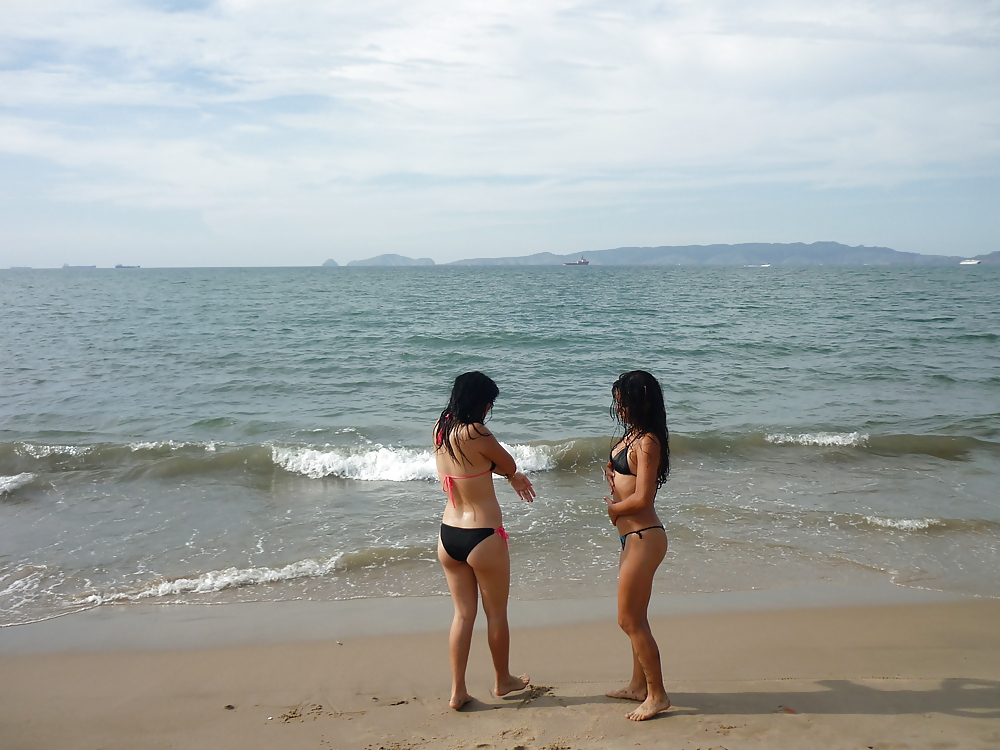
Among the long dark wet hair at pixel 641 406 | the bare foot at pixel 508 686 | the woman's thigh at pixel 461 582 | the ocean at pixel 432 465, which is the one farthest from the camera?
the ocean at pixel 432 465

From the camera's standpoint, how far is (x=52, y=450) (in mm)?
10141

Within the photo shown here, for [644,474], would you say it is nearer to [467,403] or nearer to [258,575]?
[467,403]

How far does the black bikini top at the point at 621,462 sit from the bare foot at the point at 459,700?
5.07 feet

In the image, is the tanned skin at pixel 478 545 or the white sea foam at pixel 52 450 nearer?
the tanned skin at pixel 478 545

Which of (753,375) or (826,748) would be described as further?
(753,375)

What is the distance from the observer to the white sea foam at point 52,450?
10008mm

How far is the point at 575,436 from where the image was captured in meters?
10.8

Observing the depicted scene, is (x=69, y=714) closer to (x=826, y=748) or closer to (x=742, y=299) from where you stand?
(x=826, y=748)

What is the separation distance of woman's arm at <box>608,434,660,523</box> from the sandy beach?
118 cm

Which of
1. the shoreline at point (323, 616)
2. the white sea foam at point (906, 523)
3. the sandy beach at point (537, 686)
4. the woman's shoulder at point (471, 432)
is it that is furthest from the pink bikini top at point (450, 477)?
the white sea foam at point (906, 523)

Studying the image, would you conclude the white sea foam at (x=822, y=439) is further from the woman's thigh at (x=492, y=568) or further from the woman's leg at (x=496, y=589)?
the woman's thigh at (x=492, y=568)

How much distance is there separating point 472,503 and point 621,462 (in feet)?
2.67

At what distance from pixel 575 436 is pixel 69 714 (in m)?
7.81

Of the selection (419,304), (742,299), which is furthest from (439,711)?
(742,299)
